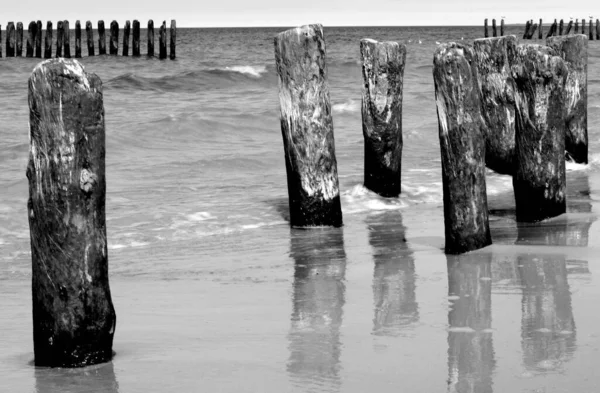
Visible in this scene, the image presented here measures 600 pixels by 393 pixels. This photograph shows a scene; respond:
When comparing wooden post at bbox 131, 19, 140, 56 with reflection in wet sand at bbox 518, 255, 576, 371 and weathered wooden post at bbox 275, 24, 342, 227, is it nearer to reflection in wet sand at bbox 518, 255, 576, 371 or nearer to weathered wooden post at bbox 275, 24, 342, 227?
weathered wooden post at bbox 275, 24, 342, 227

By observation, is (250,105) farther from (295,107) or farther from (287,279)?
(287,279)

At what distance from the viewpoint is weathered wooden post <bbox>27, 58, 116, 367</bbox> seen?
14.0 ft

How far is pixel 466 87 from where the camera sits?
22.0 ft

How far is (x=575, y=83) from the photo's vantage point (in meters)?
10.8

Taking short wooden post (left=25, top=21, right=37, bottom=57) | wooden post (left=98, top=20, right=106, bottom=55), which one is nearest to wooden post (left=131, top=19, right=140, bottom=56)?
wooden post (left=98, top=20, right=106, bottom=55)

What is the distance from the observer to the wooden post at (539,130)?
7.64 m

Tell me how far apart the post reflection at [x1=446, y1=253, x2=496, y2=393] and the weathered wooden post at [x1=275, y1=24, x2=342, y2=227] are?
67.1 inches

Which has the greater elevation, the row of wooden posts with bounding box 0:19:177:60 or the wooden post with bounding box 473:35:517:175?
the row of wooden posts with bounding box 0:19:177:60

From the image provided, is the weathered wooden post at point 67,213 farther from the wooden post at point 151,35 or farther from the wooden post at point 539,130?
the wooden post at point 151,35

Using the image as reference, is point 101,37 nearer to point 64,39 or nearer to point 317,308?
point 64,39

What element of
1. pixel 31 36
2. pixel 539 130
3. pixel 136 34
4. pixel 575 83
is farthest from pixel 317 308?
pixel 136 34

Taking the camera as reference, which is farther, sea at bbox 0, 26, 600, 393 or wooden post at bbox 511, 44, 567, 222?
wooden post at bbox 511, 44, 567, 222

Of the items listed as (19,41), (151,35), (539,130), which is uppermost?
(151,35)

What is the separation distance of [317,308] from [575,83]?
6255 millimetres
